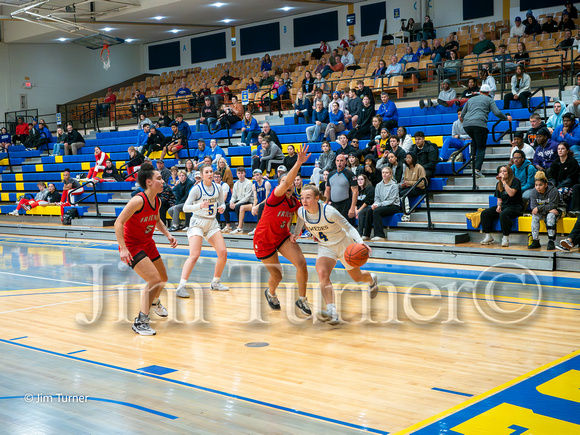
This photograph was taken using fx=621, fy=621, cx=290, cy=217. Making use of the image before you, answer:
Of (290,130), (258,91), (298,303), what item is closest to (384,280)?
(298,303)

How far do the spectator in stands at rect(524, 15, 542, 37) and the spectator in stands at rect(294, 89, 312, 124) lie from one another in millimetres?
6640

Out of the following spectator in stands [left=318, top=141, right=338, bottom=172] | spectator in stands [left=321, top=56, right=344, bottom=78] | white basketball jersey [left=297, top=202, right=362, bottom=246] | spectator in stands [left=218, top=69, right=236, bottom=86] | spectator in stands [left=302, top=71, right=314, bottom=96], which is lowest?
white basketball jersey [left=297, top=202, right=362, bottom=246]

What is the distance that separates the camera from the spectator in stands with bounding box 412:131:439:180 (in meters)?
12.5

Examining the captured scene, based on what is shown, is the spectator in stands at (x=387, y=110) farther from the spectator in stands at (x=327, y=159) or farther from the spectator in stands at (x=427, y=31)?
the spectator in stands at (x=427, y=31)

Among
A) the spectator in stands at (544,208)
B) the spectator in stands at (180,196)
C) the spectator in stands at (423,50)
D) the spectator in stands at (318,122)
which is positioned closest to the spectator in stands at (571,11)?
the spectator in stands at (423,50)

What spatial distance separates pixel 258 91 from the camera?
22.2m

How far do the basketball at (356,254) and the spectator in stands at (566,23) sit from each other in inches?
544

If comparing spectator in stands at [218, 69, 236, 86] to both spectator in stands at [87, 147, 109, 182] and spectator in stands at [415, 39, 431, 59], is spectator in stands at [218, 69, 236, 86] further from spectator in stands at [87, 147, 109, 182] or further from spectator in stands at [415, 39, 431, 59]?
spectator in stands at [415, 39, 431, 59]

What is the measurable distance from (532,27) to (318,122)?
291 inches

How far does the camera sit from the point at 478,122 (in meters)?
12.2

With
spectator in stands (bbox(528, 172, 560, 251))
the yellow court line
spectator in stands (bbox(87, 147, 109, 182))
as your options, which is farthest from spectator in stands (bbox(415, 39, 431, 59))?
the yellow court line

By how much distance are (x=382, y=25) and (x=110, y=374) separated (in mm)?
20013

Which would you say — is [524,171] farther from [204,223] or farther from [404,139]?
[204,223]

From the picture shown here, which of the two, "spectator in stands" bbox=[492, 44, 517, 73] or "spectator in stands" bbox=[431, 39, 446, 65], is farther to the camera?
"spectator in stands" bbox=[431, 39, 446, 65]
